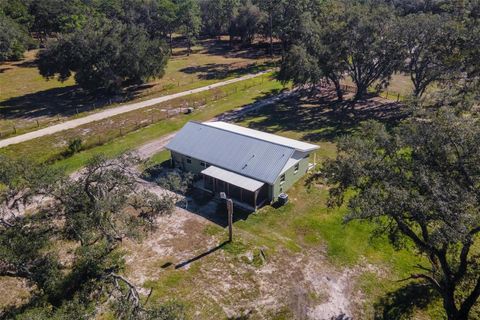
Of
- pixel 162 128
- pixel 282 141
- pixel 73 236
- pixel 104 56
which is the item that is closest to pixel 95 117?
pixel 162 128

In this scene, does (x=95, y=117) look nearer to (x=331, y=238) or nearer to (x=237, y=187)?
(x=237, y=187)

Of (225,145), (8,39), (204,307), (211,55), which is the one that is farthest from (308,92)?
(8,39)

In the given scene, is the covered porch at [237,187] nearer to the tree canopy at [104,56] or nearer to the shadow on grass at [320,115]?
the shadow on grass at [320,115]

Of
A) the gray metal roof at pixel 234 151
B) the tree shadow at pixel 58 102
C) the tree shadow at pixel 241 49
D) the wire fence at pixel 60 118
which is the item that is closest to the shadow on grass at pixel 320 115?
the gray metal roof at pixel 234 151

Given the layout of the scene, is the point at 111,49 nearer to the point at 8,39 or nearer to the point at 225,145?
the point at 8,39

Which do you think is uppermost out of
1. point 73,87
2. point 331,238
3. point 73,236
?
point 73,236

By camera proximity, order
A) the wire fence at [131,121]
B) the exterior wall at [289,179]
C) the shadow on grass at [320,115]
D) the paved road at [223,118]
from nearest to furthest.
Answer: the exterior wall at [289,179], the paved road at [223,118], the wire fence at [131,121], the shadow on grass at [320,115]
